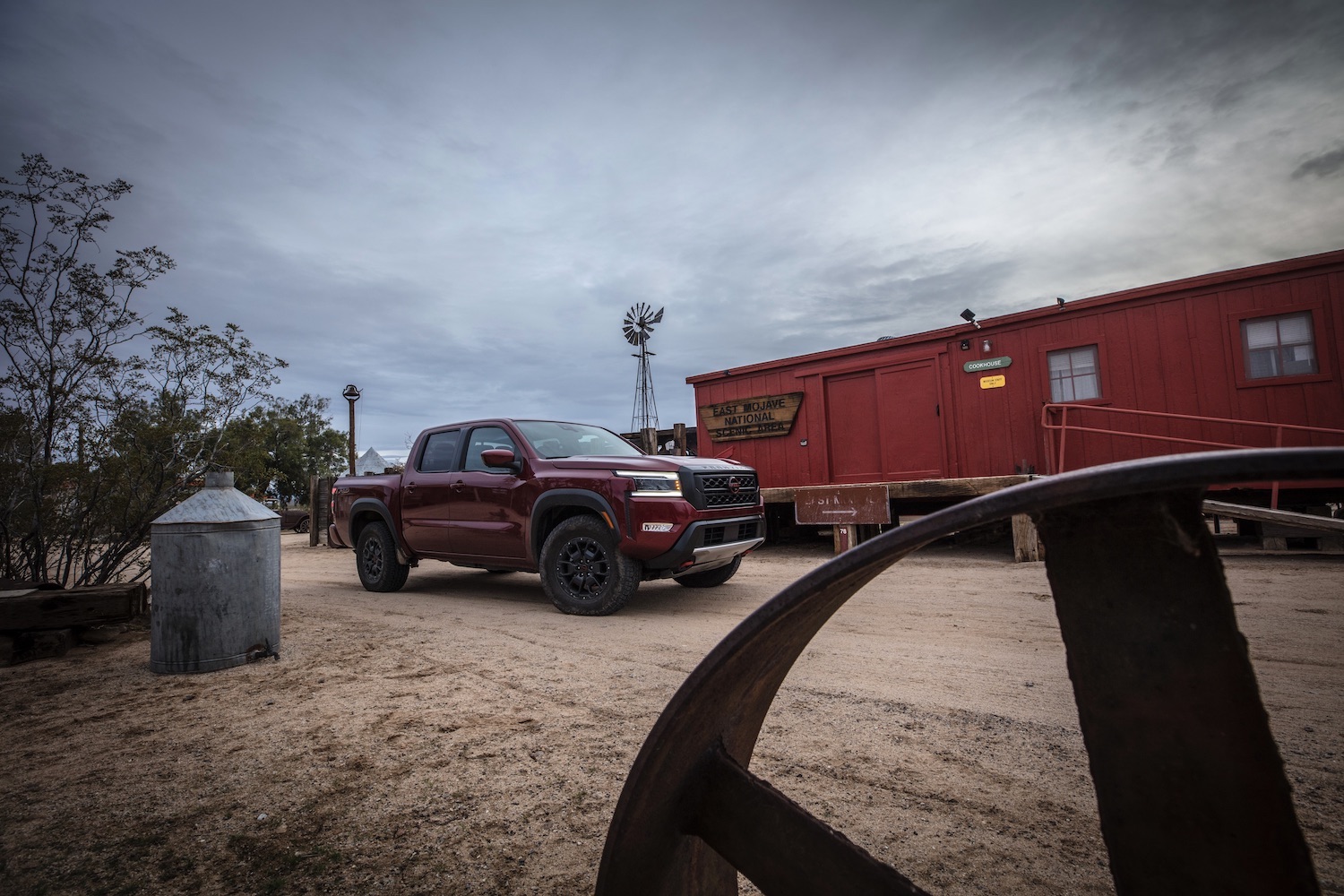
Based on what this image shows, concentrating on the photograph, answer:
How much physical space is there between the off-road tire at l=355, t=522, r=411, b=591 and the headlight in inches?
136

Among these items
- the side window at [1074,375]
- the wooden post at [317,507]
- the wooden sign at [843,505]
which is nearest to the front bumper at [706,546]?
the wooden sign at [843,505]

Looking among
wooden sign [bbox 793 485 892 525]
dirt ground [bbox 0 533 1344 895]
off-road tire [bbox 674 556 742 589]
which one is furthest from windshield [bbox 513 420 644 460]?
wooden sign [bbox 793 485 892 525]

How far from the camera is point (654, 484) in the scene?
17.2ft

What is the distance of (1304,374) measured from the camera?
742 centimetres

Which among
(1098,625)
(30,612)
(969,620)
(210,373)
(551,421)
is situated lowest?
(969,620)

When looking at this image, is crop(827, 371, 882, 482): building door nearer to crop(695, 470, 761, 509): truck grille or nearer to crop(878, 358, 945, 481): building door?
crop(878, 358, 945, 481): building door

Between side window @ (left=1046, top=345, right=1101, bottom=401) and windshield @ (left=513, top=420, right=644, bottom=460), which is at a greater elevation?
side window @ (left=1046, top=345, right=1101, bottom=401)

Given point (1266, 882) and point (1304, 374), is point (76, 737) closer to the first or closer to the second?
point (1266, 882)

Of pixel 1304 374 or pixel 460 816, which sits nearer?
pixel 460 816

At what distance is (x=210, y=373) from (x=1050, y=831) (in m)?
6.72

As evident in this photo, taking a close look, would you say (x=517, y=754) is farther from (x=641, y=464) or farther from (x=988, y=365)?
(x=988, y=365)

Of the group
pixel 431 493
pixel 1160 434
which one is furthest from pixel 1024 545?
pixel 431 493

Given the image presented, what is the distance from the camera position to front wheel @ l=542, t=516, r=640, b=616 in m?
5.24

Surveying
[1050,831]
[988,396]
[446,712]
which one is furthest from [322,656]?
[988,396]
